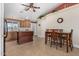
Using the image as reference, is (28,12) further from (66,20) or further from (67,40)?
(67,40)

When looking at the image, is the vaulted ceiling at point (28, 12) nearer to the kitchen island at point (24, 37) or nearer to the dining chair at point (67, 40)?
the kitchen island at point (24, 37)

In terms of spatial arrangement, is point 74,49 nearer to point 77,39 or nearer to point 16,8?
point 77,39

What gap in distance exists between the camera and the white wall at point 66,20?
2.70m

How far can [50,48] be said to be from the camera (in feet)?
10.1

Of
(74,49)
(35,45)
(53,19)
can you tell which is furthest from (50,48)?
(53,19)

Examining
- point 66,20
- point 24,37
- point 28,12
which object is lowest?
point 24,37

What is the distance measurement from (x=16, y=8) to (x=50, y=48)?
1.59 m

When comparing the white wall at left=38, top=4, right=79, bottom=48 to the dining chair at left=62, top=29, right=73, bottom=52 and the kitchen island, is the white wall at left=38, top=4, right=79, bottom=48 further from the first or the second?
the kitchen island

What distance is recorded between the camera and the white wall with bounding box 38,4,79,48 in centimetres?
270

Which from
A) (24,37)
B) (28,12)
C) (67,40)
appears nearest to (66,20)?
(67,40)

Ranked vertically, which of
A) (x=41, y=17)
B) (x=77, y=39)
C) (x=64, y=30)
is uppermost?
(x=41, y=17)

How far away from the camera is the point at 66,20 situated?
2818 mm

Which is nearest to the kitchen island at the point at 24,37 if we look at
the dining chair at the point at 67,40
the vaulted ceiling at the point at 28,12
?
the vaulted ceiling at the point at 28,12

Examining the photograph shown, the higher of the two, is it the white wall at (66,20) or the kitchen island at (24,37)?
the white wall at (66,20)
